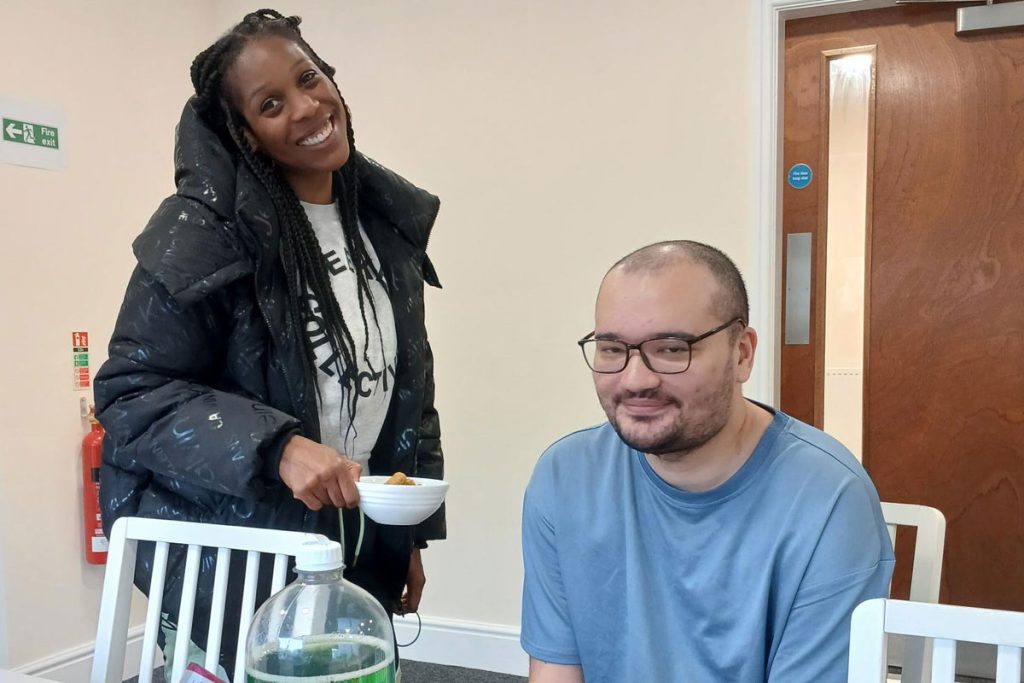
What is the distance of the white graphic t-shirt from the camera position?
4.29 ft

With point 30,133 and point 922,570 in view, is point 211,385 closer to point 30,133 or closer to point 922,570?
point 922,570

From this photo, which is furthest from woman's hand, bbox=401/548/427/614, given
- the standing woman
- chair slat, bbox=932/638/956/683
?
chair slat, bbox=932/638/956/683

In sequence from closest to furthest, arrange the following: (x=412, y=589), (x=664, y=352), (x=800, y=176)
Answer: (x=664, y=352) < (x=412, y=589) < (x=800, y=176)

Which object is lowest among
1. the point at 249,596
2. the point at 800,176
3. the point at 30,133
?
the point at 249,596

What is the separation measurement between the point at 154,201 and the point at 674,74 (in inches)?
72.6

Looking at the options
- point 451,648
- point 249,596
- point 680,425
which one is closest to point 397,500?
point 249,596

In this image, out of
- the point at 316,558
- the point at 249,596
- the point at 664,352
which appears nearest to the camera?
the point at 316,558

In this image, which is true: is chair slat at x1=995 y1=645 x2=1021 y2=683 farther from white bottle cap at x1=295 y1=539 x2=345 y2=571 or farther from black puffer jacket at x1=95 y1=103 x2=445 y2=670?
black puffer jacket at x1=95 y1=103 x2=445 y2=670

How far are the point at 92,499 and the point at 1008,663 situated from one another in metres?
2.64

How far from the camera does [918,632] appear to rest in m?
0.82

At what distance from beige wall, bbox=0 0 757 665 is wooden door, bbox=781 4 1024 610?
14.5 inches

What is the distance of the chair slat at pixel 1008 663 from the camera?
789 millimetres

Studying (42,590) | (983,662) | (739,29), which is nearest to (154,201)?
(42,590)

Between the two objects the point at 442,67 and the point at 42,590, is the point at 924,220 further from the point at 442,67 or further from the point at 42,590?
the point at 42,590
